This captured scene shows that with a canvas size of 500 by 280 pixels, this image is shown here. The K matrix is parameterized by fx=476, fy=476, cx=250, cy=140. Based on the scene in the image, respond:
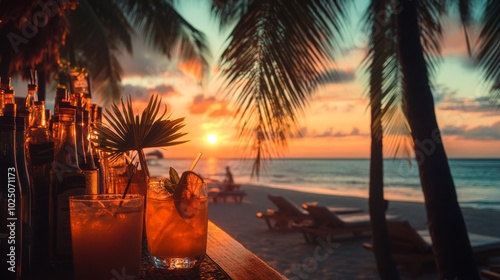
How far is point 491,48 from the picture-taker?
2936 millimetres

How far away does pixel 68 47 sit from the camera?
10172mm

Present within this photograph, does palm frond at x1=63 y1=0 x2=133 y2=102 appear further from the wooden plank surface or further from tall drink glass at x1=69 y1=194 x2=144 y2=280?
tall drink glass at x1=69 y1=194 x2=144 y2=280

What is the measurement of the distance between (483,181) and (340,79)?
120ft

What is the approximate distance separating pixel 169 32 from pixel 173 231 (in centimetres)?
955

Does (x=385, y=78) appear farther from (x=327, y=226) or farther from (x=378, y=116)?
(x=327, y=226)

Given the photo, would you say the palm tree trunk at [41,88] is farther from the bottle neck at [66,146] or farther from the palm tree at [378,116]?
the palm tree at [378,116]

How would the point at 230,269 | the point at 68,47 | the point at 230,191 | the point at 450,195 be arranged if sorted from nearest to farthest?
1. the point at 230,269
2. the point at 450,195
3. the point at 68,47
4. the point at 230,191

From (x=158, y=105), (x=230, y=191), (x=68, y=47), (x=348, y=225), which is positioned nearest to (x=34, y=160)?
(x=158, y=105)

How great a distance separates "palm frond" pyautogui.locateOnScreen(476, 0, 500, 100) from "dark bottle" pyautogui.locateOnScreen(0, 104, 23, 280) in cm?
280

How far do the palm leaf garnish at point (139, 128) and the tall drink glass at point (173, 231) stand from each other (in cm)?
11

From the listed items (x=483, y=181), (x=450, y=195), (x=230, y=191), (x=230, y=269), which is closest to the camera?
(x=230, y=269)

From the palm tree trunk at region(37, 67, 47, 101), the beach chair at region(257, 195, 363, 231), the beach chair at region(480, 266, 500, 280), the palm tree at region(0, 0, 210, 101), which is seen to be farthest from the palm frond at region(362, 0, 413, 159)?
Answer: the palm tree at region(0, 0, 210, 101)

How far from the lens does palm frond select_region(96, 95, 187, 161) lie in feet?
3.76

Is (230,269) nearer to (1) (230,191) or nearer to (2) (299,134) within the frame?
(2) (299,134)
